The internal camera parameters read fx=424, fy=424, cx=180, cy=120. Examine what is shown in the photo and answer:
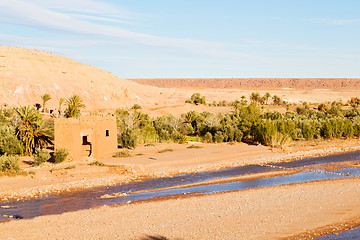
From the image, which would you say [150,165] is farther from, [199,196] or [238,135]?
[238,135]

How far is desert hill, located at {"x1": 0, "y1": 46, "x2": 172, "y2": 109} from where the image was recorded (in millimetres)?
55950

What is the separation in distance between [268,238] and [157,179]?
33.2 ft

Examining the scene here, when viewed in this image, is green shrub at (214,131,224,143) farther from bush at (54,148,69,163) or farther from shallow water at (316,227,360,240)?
shallow water at (316,227,360,240)

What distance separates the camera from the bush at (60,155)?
2253 cm

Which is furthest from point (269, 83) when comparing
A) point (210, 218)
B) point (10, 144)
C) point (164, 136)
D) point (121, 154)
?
point (210, 218)

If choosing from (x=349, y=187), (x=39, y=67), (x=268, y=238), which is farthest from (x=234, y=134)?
(x=39, y=67)

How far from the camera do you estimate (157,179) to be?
21.5 metres

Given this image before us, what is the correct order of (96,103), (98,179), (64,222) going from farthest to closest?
(96,103) → (98,179) → (64,222)

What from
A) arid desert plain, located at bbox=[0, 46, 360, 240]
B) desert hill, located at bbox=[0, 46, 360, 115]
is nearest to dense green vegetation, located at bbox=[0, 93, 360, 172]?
arid desert plain, located at bbox=[0, 46, 360, 240]

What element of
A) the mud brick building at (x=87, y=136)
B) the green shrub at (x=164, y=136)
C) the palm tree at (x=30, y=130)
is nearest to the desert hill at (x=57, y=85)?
the green shrub at (x=164, y=136)

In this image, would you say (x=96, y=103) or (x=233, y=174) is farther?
(x=96, y=103)

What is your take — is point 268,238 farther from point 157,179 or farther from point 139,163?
point 139,163

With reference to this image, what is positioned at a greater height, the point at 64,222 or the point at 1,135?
the point at 1,135

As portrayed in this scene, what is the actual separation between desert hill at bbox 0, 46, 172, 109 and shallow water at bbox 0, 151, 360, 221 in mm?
36874
